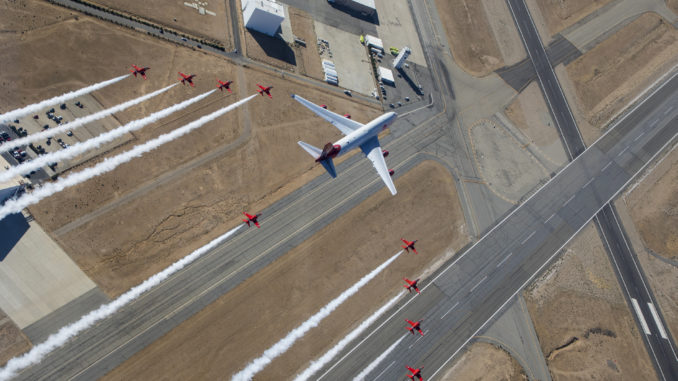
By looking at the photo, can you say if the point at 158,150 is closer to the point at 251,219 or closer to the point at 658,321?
the point at 251,219

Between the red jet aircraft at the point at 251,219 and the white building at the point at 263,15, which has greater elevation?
the white building at the point at 263,15

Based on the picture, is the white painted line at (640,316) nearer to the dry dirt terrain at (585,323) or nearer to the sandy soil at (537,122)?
the dry dirt terrain at (585,323)

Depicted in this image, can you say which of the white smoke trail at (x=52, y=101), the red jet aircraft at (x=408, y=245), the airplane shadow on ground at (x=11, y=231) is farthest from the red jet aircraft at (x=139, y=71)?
the red jet aircraft at (x=408, y=245)

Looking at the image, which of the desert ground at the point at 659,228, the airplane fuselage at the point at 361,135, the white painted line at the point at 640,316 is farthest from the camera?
the desert ground at the point at 659,228

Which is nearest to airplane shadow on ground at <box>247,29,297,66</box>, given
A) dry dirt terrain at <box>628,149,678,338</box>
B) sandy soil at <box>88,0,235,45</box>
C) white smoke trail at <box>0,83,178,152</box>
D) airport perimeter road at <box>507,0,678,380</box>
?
sandy soil at <box>88,0,235,45</box>

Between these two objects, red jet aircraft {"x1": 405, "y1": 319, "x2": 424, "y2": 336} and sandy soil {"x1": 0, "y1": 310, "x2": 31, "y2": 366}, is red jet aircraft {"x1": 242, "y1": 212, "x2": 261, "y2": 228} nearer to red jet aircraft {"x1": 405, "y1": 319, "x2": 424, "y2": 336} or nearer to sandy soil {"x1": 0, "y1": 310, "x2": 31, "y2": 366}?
red jet aircraft {"x1": 405, "y1": 319, "x2": 424, "y2": 336}

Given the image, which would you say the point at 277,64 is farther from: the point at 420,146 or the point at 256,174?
the point at 420,146

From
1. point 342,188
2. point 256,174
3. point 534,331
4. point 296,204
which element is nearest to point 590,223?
point 534,331
